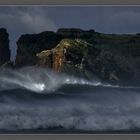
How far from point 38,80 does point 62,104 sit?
0.32 m

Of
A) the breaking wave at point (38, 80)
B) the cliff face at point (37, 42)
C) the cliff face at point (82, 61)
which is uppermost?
the cliff face at point (37, 42)

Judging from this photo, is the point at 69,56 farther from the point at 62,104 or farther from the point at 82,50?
the point at 62,104

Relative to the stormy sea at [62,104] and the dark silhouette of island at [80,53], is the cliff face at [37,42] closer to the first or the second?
the dark silhouette of island at [80,53]

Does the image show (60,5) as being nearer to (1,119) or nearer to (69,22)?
(69,22)

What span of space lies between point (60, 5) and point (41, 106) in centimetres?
97

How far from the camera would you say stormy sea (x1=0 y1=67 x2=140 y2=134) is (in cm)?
1312

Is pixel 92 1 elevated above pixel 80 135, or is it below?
above

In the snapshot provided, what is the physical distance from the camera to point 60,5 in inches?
518

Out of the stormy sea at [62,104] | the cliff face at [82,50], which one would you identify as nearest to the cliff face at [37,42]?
the cliff face at [82,50]

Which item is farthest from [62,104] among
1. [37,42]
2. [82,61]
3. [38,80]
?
[37,42]

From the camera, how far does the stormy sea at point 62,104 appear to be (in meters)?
13.1

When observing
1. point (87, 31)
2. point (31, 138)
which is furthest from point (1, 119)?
point (87, 31)

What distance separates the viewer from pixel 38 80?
43.3 feet

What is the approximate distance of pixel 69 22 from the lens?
13.2 metres
